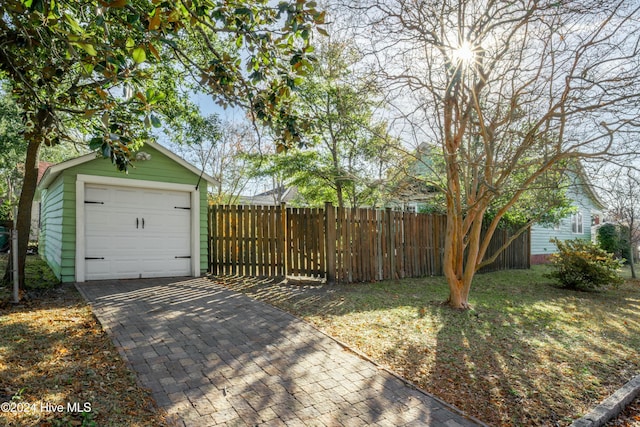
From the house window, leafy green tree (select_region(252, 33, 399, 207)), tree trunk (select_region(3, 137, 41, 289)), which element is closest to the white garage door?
tree trunk (select_region(3, 137, 41, 289))

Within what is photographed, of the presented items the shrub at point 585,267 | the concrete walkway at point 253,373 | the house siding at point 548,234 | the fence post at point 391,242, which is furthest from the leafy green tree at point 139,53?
the house siding at point 548,234

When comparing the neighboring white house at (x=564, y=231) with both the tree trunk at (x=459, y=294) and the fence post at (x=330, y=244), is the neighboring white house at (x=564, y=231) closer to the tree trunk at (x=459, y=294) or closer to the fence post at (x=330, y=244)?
the tree trunk at (x=459, y=294)

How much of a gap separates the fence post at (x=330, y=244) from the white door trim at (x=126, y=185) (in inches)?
123

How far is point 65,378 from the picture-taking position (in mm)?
2881

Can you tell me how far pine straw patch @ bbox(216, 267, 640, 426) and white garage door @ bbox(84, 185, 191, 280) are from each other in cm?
144

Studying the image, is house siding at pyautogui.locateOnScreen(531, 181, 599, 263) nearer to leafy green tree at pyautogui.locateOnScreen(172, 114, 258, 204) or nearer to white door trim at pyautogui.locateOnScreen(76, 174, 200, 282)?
leafy green tree at pyautogui.locateOnScreen(172, 114, 258, 204)

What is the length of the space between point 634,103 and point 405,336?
455 centimetres

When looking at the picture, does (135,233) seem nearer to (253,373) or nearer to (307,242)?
(307,242)

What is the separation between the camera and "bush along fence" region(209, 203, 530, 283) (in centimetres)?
817

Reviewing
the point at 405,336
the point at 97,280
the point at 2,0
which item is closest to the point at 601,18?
the point at 405,336

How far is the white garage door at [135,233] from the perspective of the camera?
23.8ft

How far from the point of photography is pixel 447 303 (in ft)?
20.4

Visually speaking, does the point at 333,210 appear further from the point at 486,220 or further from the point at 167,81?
the point at 486,220

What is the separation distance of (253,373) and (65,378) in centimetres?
154
